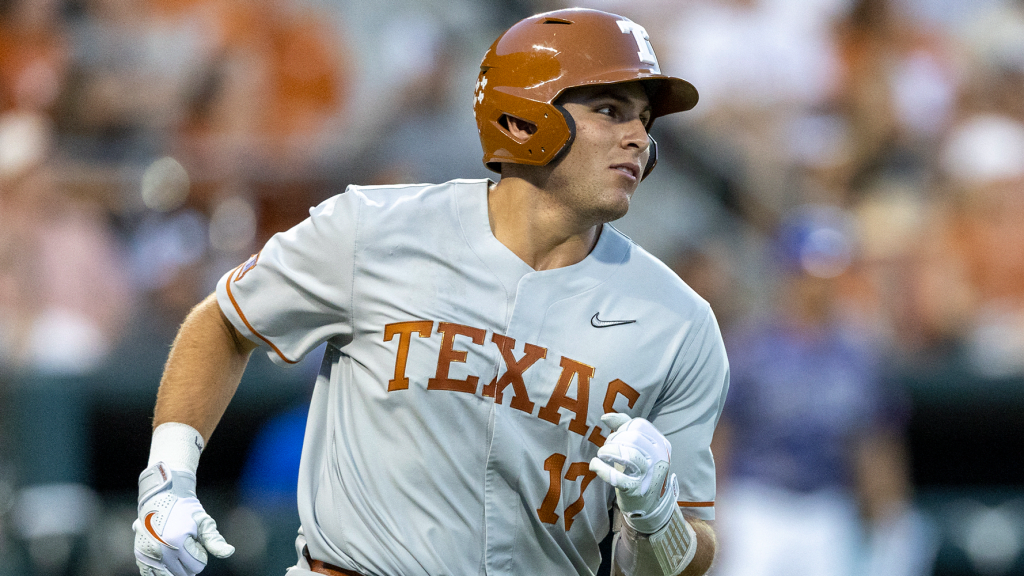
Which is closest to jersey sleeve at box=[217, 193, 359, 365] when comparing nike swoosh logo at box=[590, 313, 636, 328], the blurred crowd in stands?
nike swoosh logo at box=[590, 313, 636, 328]

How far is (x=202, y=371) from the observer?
3.38 meters

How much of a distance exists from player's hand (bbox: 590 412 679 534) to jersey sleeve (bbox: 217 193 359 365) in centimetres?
83

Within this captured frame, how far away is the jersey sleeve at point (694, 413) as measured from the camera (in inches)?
135

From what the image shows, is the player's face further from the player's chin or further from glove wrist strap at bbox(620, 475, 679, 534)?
glove wrist strap at bbox(620, 475, 679, 534)

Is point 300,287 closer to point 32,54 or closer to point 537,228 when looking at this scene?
point 537,228

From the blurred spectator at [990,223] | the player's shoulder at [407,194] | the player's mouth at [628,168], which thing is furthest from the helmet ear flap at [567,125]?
the blurred spectator at [990,223]

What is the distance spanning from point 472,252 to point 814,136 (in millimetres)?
→ 4969

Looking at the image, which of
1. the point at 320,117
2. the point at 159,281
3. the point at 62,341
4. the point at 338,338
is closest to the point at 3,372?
the point at 62,341

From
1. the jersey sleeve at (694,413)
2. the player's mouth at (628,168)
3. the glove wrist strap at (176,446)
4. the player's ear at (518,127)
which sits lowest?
the glove wrist strap at (176,446)

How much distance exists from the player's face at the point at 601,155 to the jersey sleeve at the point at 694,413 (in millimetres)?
445

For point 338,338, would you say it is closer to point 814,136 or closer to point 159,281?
point 159,281

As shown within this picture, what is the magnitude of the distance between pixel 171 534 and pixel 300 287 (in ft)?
2.40

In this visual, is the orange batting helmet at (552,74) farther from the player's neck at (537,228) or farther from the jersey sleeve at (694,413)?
the jersey sleeve at (694,413)

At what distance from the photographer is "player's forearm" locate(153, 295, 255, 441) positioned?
335 cm
